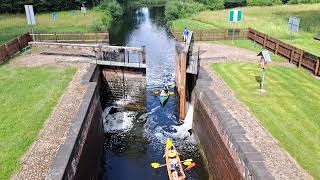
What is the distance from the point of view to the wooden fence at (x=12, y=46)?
76.8 feet

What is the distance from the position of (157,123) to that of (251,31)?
47.2ft

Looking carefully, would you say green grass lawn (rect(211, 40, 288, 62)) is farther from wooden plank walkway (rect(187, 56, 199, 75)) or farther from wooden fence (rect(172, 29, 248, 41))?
wooden plank walkway (rect(187, 56, 199, 75))

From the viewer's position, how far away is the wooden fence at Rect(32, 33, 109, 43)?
28.8 meters

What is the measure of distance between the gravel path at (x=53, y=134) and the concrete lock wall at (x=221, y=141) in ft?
22.2

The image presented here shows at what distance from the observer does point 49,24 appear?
47.3m

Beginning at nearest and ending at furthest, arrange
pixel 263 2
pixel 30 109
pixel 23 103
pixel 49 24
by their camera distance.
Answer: pixel 30 109
pixel 23 103
pixel 49 24
pixel 263 2

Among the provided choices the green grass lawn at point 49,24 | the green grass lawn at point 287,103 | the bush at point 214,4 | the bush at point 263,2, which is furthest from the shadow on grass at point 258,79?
the bush at point 263,2

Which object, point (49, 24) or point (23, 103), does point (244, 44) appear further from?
point (49, 24)

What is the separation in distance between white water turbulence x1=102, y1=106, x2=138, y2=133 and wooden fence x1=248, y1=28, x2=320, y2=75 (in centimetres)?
1225

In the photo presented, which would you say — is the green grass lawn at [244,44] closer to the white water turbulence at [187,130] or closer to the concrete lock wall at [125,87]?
the white water turbulence at [187,130]

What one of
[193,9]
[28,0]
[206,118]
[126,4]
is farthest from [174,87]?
[126,4]

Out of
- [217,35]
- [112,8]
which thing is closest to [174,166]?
[217,35]

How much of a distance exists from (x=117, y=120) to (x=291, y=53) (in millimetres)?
13586

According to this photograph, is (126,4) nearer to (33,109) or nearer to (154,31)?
(154,31)
